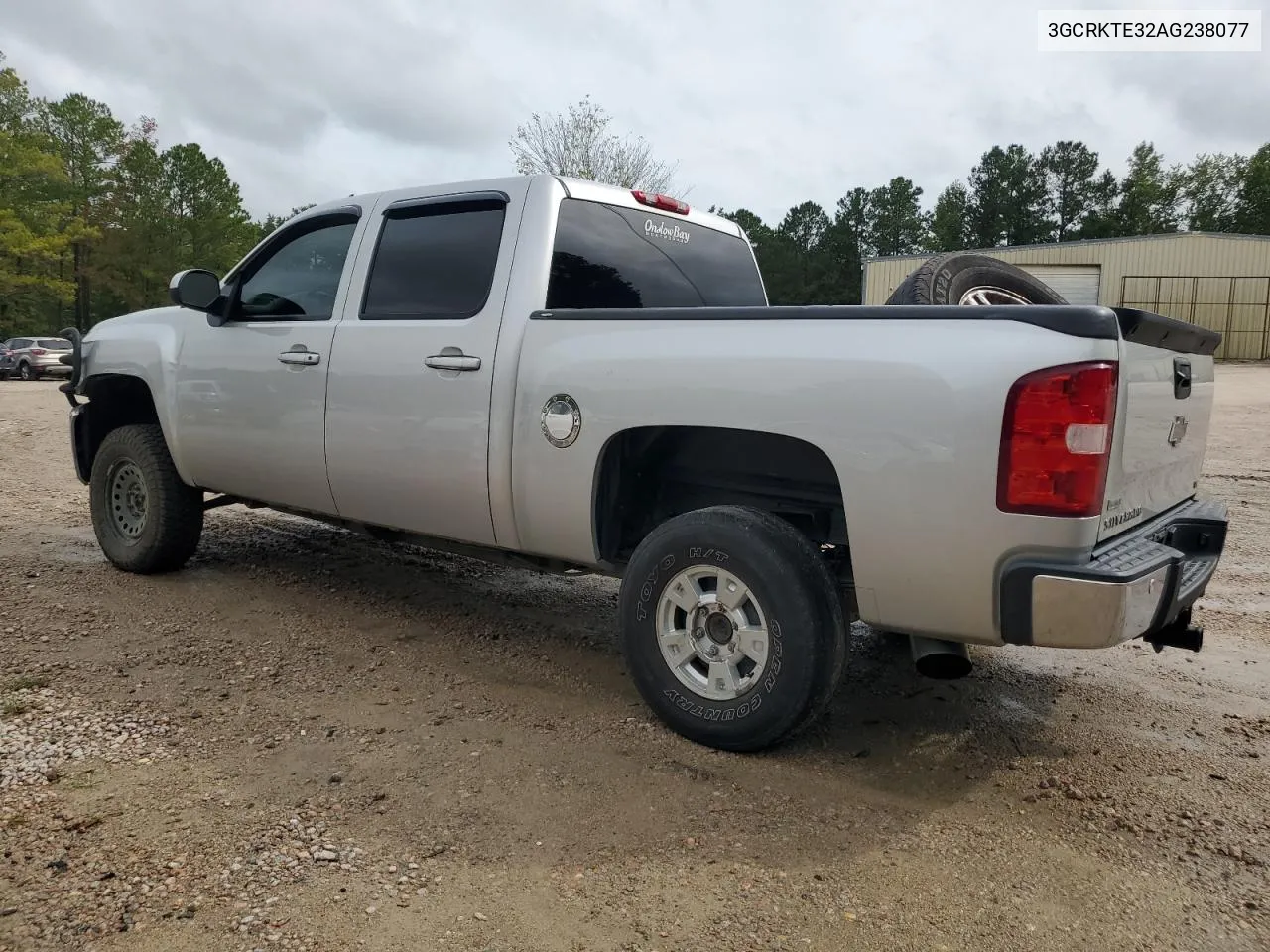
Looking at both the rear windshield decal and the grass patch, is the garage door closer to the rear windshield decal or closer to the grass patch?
the rear windshield decal

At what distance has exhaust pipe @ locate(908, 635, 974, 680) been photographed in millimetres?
2982

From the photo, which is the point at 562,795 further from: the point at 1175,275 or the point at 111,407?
the point at 1175,275

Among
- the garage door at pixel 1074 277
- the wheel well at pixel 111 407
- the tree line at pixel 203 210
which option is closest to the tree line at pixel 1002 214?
the tree line at pixel 203 210

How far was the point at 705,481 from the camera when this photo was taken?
12.2ft

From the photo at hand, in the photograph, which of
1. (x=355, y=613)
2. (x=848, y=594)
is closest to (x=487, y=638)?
(x=355, y=613)

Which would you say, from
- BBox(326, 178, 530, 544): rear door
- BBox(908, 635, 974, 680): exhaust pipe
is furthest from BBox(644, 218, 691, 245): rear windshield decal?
BBox(908, 635, 974, 680): exhaust pipe

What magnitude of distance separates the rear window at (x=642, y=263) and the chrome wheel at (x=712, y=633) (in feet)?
4.27

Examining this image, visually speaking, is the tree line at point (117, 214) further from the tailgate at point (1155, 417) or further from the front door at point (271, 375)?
the tailgate at point (1155, 417)

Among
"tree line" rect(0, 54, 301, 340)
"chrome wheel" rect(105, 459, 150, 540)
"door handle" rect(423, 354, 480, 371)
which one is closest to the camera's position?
"door handle" rect(423, 354, 480, 371)

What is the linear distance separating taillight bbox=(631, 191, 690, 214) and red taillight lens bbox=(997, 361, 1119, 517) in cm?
230

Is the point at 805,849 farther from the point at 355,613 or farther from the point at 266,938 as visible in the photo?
the point at 355,613

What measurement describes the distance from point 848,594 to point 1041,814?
0.87m

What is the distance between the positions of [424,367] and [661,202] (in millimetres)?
1416

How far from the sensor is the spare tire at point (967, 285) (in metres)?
3.65
